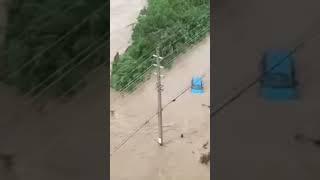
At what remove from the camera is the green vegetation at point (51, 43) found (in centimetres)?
116

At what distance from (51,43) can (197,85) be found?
25.9 inches

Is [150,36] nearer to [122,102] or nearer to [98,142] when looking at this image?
[122,102]

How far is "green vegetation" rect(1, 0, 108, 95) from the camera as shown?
3.81 feet

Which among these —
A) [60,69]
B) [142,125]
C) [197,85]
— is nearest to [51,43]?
[60,69]

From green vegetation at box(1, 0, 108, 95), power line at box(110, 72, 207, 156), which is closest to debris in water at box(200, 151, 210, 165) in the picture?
power line at box(110, 72, 207, 156)

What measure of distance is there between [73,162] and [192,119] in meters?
0.60
